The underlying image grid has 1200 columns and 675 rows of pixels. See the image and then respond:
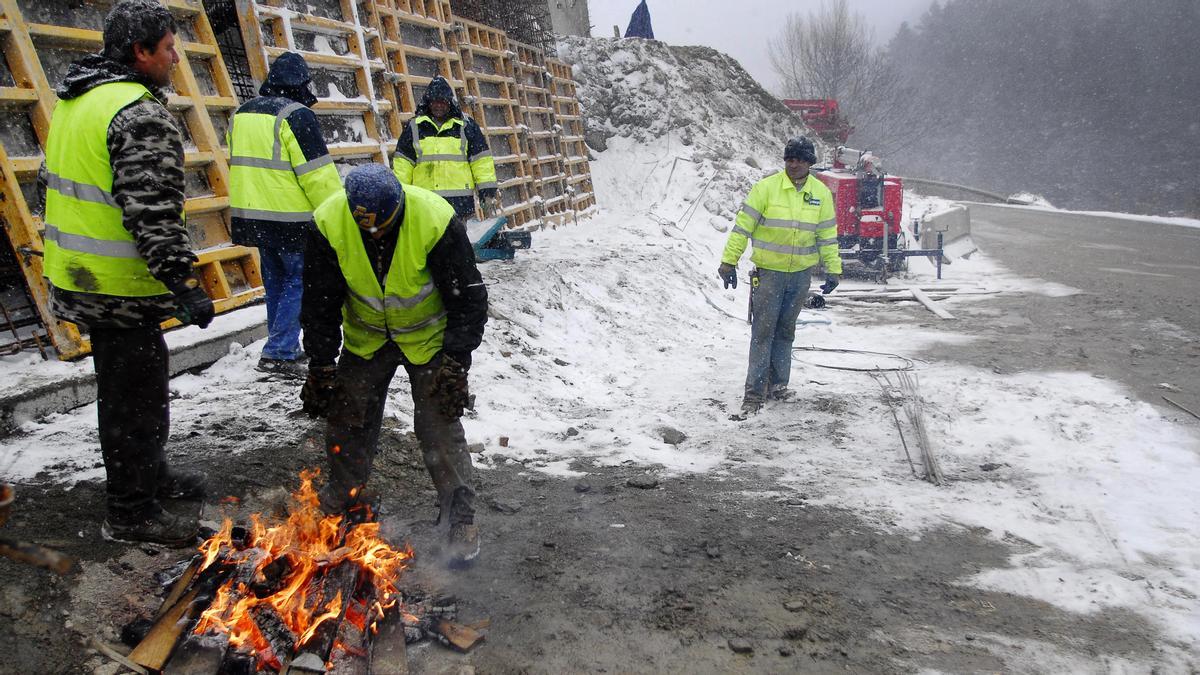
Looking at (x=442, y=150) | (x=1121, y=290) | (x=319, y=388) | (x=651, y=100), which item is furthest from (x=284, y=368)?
(x=651, y=100)

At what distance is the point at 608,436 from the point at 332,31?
5433 millimetres

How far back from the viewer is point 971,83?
5141 cm

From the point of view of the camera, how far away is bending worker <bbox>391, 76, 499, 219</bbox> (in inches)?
238

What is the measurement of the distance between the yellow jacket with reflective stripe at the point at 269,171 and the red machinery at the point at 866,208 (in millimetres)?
9455

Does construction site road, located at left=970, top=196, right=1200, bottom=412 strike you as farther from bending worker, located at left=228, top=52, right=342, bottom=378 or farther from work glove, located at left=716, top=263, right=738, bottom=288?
bending worker, located at left=228, top=52, right=342, bottom=378

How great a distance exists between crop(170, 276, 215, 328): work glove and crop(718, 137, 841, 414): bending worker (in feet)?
12.8

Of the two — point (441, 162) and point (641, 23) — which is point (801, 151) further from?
point (641, 23)

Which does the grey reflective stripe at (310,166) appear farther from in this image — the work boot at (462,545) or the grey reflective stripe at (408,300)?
the work boot at (462,545)

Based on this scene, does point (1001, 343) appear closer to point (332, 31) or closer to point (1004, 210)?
point (332, 31)

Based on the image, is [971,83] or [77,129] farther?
[971,83]

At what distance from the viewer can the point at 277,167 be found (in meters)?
4.19

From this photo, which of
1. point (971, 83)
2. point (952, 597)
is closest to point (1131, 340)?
point (952, 597)

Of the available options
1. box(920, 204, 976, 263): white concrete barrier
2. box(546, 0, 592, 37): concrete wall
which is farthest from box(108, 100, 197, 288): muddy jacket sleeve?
box(546, 0, 592, 37): concrete wall

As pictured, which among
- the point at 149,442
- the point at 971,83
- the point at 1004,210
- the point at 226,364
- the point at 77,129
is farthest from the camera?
the point at 971,83
